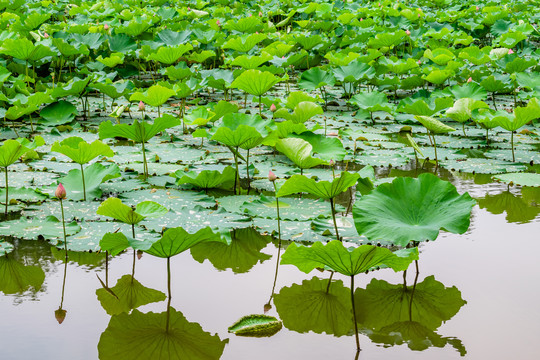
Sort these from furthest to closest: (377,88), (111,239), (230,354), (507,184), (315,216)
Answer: (377,88) → (507,184) → (315,216) → (111,239) → (230,354)

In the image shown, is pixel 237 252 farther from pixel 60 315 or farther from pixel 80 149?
pixel 80 149

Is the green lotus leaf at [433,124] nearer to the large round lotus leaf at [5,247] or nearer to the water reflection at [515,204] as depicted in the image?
the water reflection at [515,204]

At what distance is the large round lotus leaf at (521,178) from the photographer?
10.2ft

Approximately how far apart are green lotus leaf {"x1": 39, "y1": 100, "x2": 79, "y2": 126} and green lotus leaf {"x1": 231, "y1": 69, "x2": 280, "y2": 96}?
1.26 metres

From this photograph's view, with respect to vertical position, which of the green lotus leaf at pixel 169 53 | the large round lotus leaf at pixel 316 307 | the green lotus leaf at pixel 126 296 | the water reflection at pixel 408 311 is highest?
the green lotus leaf at pixel 169 53

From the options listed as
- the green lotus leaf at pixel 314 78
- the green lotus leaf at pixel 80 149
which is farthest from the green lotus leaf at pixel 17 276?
the green lotus leaf at pixel 314 78

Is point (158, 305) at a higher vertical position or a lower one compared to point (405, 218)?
lower

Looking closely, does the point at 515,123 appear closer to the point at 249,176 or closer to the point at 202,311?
the point at 249,176

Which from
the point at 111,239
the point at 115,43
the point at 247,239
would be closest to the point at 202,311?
the point at 111,239

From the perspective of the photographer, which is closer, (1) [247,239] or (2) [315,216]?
(1) [247,239]

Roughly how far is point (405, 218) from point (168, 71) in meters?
3.43

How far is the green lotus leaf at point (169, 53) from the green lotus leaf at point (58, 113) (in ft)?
3.62

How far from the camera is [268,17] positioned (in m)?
9.05

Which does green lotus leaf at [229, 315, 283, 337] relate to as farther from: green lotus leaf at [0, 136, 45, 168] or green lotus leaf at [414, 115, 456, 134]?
green lotus leaf at [414, 115, 456, 134]
